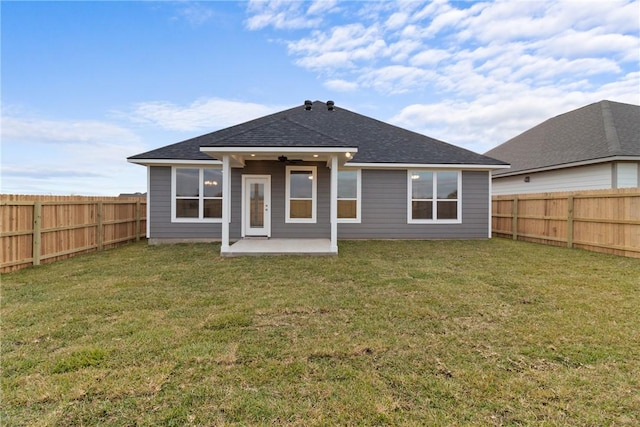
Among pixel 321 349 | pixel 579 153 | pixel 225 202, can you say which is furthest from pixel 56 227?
pixel 579 153

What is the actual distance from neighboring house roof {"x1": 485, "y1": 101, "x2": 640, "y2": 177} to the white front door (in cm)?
1132

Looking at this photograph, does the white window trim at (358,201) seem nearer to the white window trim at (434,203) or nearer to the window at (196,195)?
the white window trim at (434,203)

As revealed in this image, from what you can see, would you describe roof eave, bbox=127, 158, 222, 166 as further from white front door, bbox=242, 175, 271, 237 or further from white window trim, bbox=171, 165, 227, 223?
white front door, bbox=242, 175, 271, 237

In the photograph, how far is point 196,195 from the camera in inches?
399

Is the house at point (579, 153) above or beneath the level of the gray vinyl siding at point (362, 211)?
above

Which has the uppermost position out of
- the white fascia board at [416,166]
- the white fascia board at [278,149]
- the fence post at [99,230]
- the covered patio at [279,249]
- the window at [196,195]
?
the white fascia board at [416,166]

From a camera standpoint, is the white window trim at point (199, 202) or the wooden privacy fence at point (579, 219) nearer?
the wooden privacy fence at point (579, 219)

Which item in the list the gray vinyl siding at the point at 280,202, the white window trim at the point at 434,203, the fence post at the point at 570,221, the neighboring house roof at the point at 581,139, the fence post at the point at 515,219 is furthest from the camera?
the fence post at the point at 515,219

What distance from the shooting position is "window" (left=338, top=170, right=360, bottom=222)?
10469mm

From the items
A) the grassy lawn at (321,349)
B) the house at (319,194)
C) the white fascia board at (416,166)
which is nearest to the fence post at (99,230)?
the house at (319,194)

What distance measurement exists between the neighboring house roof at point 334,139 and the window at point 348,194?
24.5 inches

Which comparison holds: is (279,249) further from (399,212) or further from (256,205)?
(399,212)

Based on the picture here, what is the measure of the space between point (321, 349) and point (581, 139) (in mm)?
14773

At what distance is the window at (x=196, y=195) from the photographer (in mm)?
10047
